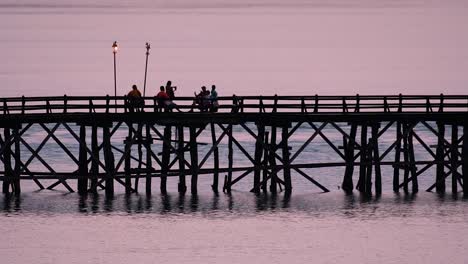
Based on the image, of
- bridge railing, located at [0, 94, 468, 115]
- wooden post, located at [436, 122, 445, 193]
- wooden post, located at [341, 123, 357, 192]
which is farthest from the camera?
wooden post, located at [436, 122, 445, 193]

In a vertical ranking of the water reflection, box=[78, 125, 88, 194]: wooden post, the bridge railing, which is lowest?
the water reflection

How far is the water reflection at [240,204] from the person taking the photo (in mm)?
47844

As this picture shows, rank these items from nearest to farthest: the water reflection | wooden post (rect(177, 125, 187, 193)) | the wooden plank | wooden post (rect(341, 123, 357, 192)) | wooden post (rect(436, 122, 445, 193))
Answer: the water reflection, wooden post (rect(177, 125, 187, 193)), the wooden plank, wooden post (rect(341, 123, 357, 192)), wooden post (rect(436, 122, 445, 193))

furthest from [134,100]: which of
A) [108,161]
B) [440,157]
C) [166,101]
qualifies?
[440,157]

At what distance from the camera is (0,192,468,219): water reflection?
4784cm

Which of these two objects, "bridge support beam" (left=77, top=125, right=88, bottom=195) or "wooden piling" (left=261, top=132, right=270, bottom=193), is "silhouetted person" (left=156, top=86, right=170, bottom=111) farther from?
"wooden piling" (left=261, top=132, right=270, bottom=193)

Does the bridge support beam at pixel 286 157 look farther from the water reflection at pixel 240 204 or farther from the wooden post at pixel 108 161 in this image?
the wooden post at pixel 108 161

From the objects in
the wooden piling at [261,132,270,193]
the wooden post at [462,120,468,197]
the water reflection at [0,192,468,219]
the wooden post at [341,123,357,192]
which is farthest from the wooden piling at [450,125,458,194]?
the wooden piling at [261,132,270,193]

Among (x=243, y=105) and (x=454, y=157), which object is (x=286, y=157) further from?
(x=454, y=157)

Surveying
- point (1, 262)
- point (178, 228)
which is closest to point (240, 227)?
point (178, 228)

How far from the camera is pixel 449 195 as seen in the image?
174 ft

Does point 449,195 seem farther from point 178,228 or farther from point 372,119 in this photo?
point 178,228

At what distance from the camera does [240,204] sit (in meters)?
50.0

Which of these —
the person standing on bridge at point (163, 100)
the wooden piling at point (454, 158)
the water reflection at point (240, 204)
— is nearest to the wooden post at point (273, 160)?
the water reflection at point (240, 204)
